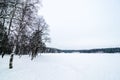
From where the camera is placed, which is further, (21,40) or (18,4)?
(21,40)

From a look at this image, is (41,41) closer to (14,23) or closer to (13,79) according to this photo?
(14,23)

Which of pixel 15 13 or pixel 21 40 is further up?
pixel 15 13

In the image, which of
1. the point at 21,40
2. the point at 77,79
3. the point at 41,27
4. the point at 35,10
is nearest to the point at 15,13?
the point at 35,10

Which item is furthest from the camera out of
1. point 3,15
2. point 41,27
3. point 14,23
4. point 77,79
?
point 41,27

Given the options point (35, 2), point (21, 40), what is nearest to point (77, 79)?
point (21, 40)

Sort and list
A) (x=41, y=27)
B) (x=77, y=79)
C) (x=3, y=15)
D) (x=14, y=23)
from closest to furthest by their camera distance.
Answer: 1. (x=3, y=15)
2. (x=77, y=79)
3. (x=14, y=23)
4. (x=41, y=27)

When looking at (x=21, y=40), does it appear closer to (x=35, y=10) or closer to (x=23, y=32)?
(x=23, y=32)

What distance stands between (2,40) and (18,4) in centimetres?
388

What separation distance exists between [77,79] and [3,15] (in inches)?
340

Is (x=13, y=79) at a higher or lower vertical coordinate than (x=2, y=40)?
lower

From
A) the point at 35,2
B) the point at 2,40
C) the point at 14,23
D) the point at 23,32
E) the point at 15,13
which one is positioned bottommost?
the point at 2,40

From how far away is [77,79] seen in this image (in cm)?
1230

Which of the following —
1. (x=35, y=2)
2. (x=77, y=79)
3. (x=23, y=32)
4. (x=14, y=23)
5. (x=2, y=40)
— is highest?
(x=35, y=2)

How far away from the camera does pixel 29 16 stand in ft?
44.0
